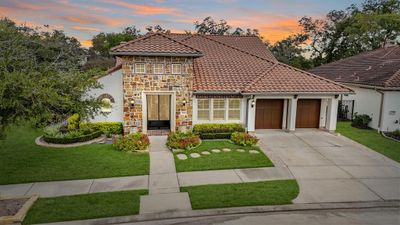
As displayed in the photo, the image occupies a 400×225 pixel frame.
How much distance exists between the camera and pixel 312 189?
37.0 ft

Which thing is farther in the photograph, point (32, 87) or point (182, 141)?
point (182, 141)

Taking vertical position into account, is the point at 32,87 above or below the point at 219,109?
above

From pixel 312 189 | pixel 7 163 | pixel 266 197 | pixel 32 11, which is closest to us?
pixel 266 197

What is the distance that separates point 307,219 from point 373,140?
11.3m

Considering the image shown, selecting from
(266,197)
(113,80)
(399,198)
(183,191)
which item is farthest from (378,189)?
(113,80)

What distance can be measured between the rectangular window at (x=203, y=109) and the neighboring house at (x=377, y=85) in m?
11.1

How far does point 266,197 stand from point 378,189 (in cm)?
434

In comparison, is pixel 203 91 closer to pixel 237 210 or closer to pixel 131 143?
pixel 131 143

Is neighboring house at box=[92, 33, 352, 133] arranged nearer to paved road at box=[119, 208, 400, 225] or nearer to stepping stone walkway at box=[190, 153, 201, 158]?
stepping stone walkway at box=[190, 153, 201, 158]

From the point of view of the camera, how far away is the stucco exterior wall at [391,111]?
19.9 metres

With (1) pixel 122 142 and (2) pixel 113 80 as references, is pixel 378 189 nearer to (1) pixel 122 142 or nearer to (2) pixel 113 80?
(1) pixel 122 142

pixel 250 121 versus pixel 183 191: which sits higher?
pixel 250 121

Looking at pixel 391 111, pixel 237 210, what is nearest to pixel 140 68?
pixel 237 210

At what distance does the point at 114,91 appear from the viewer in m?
18.3
